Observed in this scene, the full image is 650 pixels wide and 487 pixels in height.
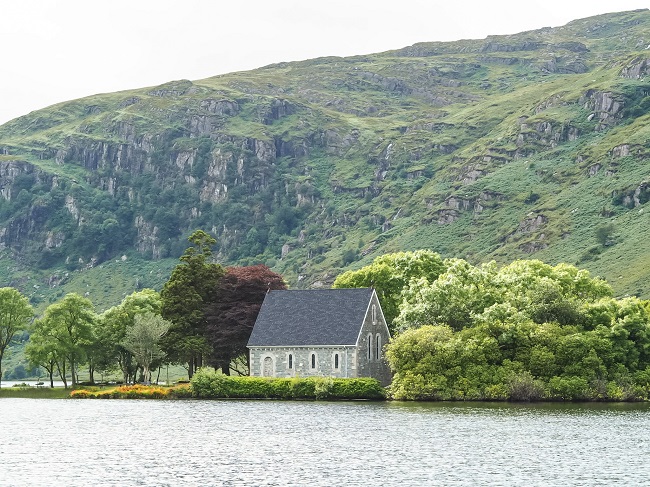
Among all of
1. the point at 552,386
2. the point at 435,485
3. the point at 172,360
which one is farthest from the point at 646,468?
the point at 172,360

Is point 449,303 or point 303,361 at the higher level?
point 449,303

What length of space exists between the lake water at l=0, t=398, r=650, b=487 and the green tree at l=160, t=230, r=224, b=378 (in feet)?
97.4

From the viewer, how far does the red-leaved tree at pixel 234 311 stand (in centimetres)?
11912

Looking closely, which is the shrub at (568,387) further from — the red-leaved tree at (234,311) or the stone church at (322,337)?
the red-leaved tree at (234,311)

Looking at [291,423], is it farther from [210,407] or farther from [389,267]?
[389,267]

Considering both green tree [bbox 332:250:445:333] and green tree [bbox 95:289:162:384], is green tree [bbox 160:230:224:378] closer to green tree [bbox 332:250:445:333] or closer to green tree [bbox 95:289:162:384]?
green tree [bbox 95:289:162:384]

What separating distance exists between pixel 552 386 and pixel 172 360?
49.9 meters

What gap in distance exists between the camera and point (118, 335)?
127500 millimetres

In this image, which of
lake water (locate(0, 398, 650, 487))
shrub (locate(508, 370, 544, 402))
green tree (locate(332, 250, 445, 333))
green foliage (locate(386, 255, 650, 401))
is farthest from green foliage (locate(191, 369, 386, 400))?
green tree (locate(332, 250, 445, 333))

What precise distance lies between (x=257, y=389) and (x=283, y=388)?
320 centimetres

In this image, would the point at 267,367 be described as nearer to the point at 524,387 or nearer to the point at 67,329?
the point at 524,387

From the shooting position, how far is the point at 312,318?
363ft

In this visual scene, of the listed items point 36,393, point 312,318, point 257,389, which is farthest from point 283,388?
point 36,393

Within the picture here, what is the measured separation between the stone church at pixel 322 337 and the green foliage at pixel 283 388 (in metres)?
4.17
